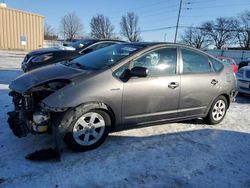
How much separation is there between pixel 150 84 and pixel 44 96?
1614 millimetres

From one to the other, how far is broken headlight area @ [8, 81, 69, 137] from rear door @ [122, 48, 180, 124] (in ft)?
3.40

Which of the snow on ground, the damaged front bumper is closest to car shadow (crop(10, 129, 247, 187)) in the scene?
the snow on ground

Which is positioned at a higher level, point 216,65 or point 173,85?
point 216,65

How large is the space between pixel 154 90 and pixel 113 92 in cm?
74

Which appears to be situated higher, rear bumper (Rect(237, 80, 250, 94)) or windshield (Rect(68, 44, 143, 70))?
windshield (Rect(68, 44, 143, 70))

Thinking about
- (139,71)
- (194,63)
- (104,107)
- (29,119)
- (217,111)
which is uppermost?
(194,63)

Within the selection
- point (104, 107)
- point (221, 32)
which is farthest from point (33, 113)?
point (221, 32)

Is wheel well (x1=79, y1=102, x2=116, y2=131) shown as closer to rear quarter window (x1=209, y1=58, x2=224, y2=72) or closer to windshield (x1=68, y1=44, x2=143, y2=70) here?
windshield (x1=68, y1=44, x2=143, y2=70)

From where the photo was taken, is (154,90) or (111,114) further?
(154,90)

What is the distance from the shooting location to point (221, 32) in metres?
73.2

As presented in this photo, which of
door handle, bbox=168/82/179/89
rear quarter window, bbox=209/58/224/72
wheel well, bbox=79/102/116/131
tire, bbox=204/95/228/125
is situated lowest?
tire, bbox=204/95/228/125

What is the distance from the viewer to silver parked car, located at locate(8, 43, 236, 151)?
3.39 m

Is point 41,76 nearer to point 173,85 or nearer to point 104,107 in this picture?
point 104,107

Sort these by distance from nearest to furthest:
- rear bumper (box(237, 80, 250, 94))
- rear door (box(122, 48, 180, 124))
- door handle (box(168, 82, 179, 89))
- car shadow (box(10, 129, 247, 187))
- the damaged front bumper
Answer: car shadow (box(10, 129, 247, 187)), the damaged front bumper, rear door (box(122, 48, 180, 124)), door handle (box(168, 82, 179, 89)), rear bumper (box(237, 80, 250, 94))
